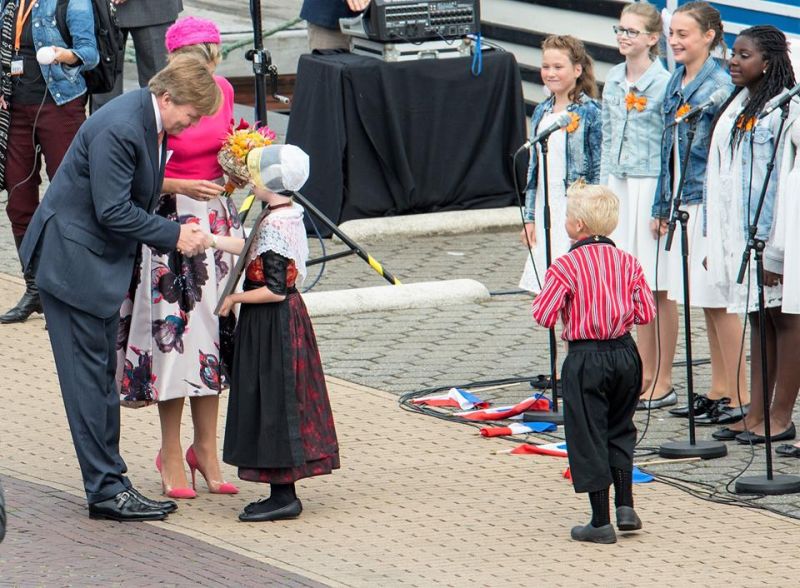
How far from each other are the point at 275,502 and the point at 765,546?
195 cm

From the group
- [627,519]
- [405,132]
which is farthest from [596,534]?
[405,132]

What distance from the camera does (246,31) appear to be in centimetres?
1947

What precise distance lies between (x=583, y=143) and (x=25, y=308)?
12.3ft

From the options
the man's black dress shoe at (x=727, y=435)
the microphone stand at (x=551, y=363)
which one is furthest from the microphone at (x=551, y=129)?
the man's black dress shoe at (x=727, y=435)

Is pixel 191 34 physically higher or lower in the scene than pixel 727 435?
higher

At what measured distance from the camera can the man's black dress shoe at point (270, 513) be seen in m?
6.61

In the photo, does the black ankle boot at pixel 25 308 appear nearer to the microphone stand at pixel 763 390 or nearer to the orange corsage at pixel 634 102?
the orange corsage at pixel 634 102

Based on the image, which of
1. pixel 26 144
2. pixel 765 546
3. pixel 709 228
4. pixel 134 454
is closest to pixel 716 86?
pixel 709 228

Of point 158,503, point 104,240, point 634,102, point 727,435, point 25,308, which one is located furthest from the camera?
point 25,308

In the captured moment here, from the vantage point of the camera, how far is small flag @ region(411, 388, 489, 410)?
27.2 feet

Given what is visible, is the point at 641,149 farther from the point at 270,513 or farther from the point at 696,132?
the point at 270,513

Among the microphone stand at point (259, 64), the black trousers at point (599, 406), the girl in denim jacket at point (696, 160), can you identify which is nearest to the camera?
the black trousers at point (599, 406)

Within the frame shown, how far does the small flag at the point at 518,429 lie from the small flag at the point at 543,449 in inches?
9.0

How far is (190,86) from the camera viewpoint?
20.7 feet
